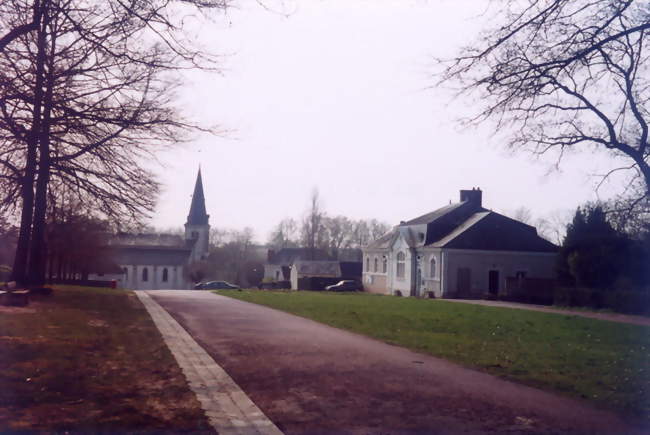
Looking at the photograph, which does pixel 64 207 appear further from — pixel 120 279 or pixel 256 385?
pixel 120 279

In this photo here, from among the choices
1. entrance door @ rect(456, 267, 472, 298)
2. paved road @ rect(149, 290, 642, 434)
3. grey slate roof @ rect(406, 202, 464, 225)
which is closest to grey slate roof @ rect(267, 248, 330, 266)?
grey slate roof @ rect(406, 202, 464, 225)

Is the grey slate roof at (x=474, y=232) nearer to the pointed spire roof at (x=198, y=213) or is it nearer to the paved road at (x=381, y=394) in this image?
the paved road at (x=381, y=394)

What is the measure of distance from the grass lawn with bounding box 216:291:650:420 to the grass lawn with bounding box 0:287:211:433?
5366 mm

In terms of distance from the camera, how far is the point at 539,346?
1577 cm

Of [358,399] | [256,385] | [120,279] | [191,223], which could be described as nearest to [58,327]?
[256,385]

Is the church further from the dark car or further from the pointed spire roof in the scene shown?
the dark car

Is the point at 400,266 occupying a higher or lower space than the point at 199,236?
lower

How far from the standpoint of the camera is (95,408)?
317 inches

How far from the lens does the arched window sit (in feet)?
180

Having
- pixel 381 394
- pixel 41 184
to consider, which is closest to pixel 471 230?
pixel 41 184

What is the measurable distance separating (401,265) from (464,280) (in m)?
8.14

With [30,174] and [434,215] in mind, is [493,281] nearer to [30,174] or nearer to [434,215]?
[434,215]

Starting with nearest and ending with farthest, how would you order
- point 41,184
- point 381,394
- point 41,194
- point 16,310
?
point 381,394
point 16,310
point 41,184
point 41,194

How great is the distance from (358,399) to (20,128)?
8.68 meters
